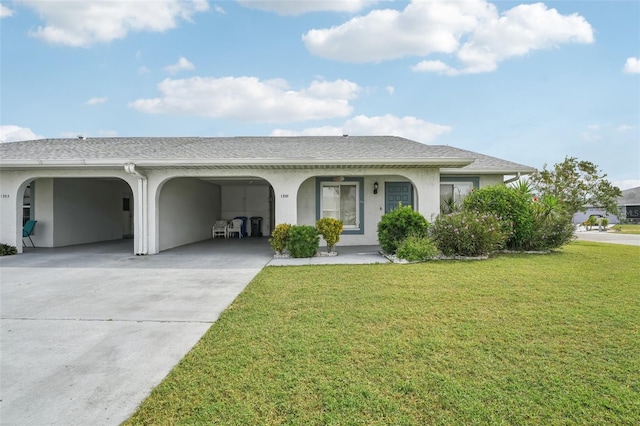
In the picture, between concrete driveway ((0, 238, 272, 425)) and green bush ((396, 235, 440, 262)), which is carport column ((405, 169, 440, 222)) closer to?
green bush ((396, 235, 440, 262))

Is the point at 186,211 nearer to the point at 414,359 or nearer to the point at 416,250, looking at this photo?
the point at 416,250

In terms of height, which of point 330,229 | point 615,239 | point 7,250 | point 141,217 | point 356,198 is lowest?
point 615,239

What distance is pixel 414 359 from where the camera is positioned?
3.09 metres

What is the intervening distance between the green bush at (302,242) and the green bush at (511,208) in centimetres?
495

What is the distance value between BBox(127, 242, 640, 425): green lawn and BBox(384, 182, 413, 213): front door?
262 inches

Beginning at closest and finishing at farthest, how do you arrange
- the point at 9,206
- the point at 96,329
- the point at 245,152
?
the point at 96,329, the point at 9,206, the point at 245,152

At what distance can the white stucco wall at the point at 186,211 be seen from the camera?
38.7 ft

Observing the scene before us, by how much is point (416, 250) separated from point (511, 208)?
3.65 m

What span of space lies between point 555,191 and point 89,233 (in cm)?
2572

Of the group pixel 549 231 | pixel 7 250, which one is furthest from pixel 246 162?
pixel 549 231

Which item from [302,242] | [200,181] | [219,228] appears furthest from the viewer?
[219,228]

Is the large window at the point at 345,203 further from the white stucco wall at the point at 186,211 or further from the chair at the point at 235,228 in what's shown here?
the chair at the point at 235,228

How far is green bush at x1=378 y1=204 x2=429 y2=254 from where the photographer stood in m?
9.30

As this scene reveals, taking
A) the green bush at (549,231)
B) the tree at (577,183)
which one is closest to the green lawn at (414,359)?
the green bush at (549,231)
